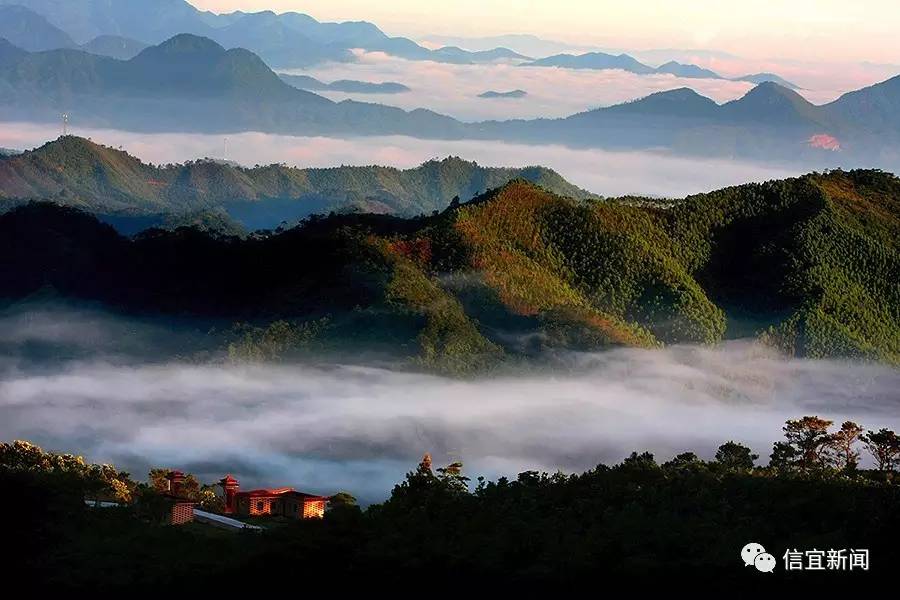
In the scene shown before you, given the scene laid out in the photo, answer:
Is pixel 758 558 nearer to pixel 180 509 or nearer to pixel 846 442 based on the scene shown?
pixel 846 442

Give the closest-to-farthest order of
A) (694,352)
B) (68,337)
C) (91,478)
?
(91,478)
(694,352)
(68,337)

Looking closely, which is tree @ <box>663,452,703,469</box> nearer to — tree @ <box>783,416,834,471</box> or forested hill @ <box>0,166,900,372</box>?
tree @ <box>783,416,834,471</box>

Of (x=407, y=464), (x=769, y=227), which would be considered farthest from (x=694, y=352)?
(x=407, y=464)

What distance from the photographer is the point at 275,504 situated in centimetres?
3856

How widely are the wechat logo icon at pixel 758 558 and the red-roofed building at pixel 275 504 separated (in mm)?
14105

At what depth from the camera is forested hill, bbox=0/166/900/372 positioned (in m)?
63.0

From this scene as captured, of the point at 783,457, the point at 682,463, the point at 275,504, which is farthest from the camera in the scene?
the point at 275,504

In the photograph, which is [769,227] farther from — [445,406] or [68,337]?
[68,337]

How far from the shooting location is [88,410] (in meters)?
64.9

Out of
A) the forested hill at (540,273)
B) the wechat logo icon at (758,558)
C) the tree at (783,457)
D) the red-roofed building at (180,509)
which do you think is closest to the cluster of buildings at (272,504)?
the red-roofed building at (180,509)

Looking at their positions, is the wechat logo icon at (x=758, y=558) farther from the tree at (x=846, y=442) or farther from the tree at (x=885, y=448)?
the tree at (x=846, y=442)

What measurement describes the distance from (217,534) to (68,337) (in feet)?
147

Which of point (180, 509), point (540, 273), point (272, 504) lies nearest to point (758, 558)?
point (180, 509)

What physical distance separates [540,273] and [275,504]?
31.0 meters
